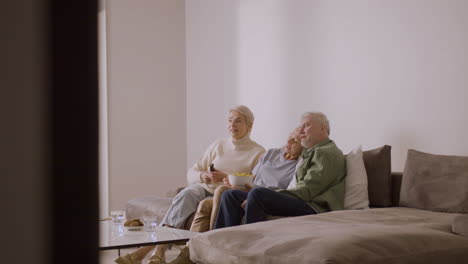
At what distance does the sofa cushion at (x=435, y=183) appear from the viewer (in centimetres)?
335

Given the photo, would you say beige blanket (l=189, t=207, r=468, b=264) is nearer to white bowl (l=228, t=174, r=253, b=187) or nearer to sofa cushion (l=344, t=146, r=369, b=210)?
sofa cushion (l=344, t=146, r=369, b=210)

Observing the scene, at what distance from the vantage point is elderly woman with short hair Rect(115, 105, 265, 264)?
4.59 m

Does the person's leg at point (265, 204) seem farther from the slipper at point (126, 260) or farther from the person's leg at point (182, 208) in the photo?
the person's leg at point (182, 208)

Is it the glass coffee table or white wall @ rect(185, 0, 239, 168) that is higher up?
white wall @ rect(185, 0, 239, 168)

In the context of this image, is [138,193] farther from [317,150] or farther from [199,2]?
[317,150]

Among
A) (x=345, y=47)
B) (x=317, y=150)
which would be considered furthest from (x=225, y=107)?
(x=317, y=150)

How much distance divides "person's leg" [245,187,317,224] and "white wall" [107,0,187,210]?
3.79 m

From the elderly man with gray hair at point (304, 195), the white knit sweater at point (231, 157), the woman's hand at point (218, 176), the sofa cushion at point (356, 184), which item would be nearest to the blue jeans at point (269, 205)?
the elderly man with gray hair at point (304, 195)

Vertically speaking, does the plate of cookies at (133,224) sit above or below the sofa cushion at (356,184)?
below

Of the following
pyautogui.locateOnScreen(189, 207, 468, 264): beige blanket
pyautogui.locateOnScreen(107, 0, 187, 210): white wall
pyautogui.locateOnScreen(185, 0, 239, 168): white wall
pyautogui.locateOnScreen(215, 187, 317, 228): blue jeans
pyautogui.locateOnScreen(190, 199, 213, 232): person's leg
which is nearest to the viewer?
pyautogui.locateOnScreen(189, 207, 468, 264): beige blanket

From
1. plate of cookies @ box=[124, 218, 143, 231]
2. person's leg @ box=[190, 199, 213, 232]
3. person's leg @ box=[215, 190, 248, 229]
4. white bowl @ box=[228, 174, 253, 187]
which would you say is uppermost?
white bowl @ box=[228, 174, 253, 187]

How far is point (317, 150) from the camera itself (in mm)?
3857

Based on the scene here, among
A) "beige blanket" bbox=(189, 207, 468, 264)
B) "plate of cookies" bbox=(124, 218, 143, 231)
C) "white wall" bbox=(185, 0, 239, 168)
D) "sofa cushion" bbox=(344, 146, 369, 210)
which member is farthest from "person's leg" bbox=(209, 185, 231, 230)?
"white wall" bbox=(185, 0, 239, 168)

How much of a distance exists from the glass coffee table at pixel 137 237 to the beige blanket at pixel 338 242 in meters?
0.27
